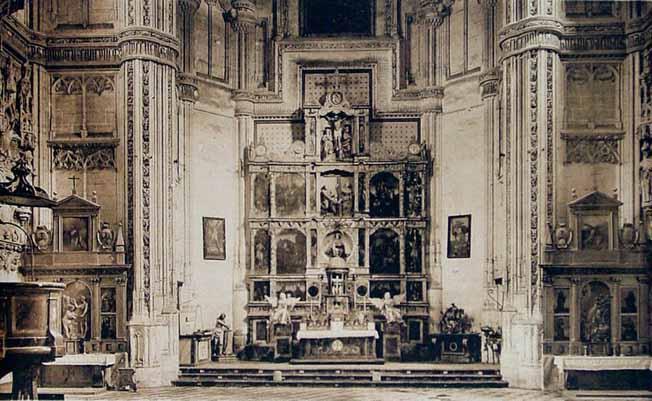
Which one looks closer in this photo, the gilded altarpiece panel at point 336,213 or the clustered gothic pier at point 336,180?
the clustered gothic pier at point 336,180

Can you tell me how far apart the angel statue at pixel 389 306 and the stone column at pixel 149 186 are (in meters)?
5.19

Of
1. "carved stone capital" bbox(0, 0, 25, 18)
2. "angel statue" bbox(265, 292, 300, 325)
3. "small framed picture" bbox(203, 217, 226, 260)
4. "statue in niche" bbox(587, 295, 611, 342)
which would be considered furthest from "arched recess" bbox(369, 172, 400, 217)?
"carved stone capital" bbox(0, 0, 25, 18)

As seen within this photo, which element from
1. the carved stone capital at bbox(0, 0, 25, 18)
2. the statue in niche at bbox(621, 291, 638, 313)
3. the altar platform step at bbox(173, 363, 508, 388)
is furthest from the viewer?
the altar platform step at bbox(173, 363, 508, 388)

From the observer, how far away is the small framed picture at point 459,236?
24250 mm

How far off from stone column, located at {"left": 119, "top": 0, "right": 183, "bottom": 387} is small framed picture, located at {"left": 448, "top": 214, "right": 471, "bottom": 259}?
7275mm

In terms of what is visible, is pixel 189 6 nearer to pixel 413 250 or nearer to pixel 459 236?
pixel 413 250

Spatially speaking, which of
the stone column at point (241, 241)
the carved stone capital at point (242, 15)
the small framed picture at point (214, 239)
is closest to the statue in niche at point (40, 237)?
the small framed picture at point (214, 239)

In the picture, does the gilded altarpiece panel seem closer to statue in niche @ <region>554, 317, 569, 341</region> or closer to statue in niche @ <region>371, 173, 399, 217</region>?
statue in niche @ <region>371, 173, 399, 217</region>

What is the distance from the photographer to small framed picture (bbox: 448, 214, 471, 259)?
24250mm

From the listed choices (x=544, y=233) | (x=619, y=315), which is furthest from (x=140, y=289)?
(x=619, y=315)

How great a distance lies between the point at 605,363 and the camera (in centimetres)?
1867

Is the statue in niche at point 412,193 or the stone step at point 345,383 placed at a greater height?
the statue in niche at point 412,193

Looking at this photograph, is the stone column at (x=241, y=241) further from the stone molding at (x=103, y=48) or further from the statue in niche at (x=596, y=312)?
the statue in niche at (x=596, y=312)

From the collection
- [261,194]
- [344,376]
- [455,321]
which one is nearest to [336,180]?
[261,194]
